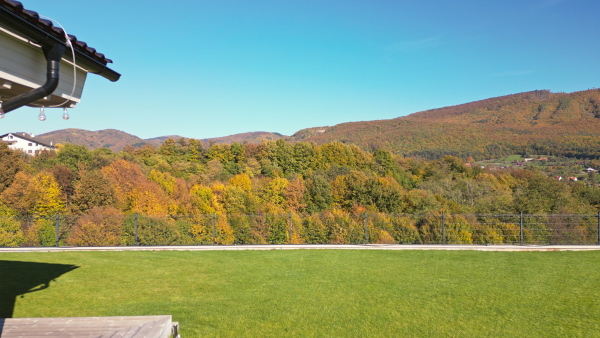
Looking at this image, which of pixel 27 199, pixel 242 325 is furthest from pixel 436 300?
pixel 27 199

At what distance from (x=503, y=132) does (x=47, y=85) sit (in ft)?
314

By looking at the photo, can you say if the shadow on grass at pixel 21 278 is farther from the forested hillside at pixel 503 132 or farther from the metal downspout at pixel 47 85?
the forested hillside at pixel 503 132

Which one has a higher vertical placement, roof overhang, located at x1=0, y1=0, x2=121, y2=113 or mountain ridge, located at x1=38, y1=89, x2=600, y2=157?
mountain ridge, located at x1=38, y1=89, x2=600, y2=157

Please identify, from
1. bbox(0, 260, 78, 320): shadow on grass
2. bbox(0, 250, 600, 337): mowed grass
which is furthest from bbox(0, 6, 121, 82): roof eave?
bbox(0, 260, 78, 320): shadow on grass

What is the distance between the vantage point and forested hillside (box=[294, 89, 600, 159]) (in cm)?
7431

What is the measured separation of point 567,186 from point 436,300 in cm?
4253

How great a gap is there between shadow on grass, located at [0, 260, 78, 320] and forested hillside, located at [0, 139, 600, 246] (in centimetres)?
823

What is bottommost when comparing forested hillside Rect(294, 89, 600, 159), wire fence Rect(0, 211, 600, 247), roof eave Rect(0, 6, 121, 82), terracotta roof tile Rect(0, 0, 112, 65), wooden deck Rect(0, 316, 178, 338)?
wire fence Rect(0, 211, 600, 247)

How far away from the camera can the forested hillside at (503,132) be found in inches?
2926

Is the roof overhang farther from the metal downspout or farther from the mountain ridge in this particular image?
the mountain ridge

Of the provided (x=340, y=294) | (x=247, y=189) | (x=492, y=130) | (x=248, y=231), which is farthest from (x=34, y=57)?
(x=492, y=130)

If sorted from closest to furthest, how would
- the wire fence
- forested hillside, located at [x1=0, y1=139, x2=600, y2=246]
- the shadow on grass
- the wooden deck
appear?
the wooden deck → the shadow on grass → the wire fence → forested hillside, located at [x1=0, y1=139, x2=600, y2=246]

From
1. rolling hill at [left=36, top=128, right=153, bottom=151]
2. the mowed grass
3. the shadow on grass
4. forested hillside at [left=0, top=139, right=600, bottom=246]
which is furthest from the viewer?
rolling hill at [left=36, top=128, right=153, bottom=151]

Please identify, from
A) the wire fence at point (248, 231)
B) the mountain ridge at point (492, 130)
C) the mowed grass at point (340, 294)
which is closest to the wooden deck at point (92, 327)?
→ the mowed grass at point (340, 294)
